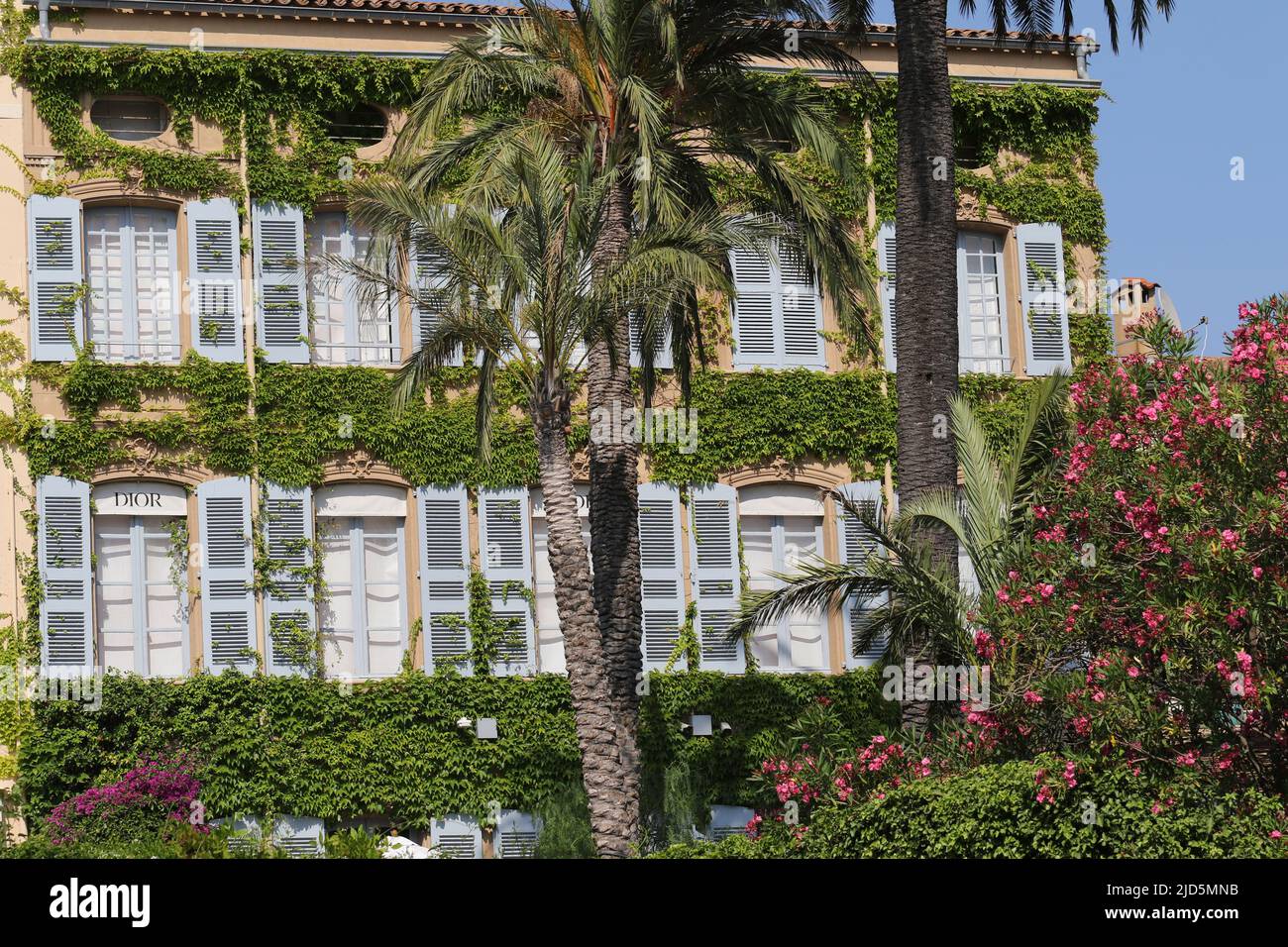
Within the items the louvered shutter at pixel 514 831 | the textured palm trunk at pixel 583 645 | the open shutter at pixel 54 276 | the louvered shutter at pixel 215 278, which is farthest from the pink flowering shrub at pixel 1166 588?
the open shutter at pixel 54 276

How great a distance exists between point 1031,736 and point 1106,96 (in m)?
12.7

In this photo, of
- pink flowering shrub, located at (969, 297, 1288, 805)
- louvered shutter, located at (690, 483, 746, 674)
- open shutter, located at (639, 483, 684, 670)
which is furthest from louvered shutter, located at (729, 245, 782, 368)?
pink flowering shrub, located at (969, 297, 1288, 805)

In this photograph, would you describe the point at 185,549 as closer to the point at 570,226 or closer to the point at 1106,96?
the point at 570,226

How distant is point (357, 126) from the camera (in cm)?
2464

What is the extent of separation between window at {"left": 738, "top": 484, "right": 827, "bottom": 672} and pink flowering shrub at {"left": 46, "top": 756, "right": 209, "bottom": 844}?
7.10 m

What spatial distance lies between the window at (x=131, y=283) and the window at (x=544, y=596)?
15.6ft

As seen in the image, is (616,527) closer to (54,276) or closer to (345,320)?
(345,320)

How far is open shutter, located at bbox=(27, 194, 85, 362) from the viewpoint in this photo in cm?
2319

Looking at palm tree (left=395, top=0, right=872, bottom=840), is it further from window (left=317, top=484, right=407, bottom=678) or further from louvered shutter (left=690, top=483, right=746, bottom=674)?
window (left=317, top=484, right=407, bottom=678)

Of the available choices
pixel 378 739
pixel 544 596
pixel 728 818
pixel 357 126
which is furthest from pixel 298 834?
pixel 357 126

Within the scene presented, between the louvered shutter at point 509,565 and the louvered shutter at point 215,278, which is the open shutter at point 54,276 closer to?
the louvered shutter at point 215,278

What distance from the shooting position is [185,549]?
75.8 ft

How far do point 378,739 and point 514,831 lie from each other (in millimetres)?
1896
